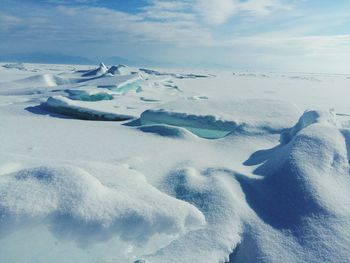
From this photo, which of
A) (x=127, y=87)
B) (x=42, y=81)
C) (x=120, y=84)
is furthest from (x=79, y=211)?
(x=42, y=81)

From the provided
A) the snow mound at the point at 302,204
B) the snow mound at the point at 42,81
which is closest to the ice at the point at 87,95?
the snow mound at the point at 42,81

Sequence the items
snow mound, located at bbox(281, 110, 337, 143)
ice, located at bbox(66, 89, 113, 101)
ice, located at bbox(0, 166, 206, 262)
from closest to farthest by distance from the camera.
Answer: ice, located at bbox(0, 166, 206, 262) < snow mound, located at bbox(281, 110, 337, 143) < ice, located at bbox(66, 89, 113, 101)

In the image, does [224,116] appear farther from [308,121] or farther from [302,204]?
[302,204]

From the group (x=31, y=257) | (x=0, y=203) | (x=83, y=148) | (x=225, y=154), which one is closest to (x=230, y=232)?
(x=31, y=257)

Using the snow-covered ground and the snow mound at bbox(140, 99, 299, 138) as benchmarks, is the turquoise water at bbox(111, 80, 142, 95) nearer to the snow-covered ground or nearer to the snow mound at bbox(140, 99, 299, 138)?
the snow mound at bbox(140, 99, 299, 138)

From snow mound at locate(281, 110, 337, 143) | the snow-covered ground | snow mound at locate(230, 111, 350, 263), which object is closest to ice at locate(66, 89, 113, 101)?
the snow-covered ground

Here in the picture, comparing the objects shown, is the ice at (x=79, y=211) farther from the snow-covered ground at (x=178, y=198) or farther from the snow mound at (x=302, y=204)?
the snow mound at (x=302, y=204)

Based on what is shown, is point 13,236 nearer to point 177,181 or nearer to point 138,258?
point 138,258
